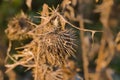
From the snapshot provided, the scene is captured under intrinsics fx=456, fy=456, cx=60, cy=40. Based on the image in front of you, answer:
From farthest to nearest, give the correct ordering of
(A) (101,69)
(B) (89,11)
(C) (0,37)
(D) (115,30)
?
(B) (89,11)
(D) (115,30)
(C) (0,37)
(A) (101,69)

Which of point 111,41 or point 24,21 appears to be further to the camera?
point 111,41

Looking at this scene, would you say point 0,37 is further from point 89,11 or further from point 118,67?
point 118,67

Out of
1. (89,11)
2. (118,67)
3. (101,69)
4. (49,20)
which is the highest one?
(49,20)

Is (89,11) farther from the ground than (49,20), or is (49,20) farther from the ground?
(49,20)

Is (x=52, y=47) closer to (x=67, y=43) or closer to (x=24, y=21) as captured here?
(x=67, y=43)

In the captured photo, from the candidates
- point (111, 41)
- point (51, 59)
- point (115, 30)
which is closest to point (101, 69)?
point (111, 41)

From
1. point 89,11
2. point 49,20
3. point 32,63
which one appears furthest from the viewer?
point 89,11
